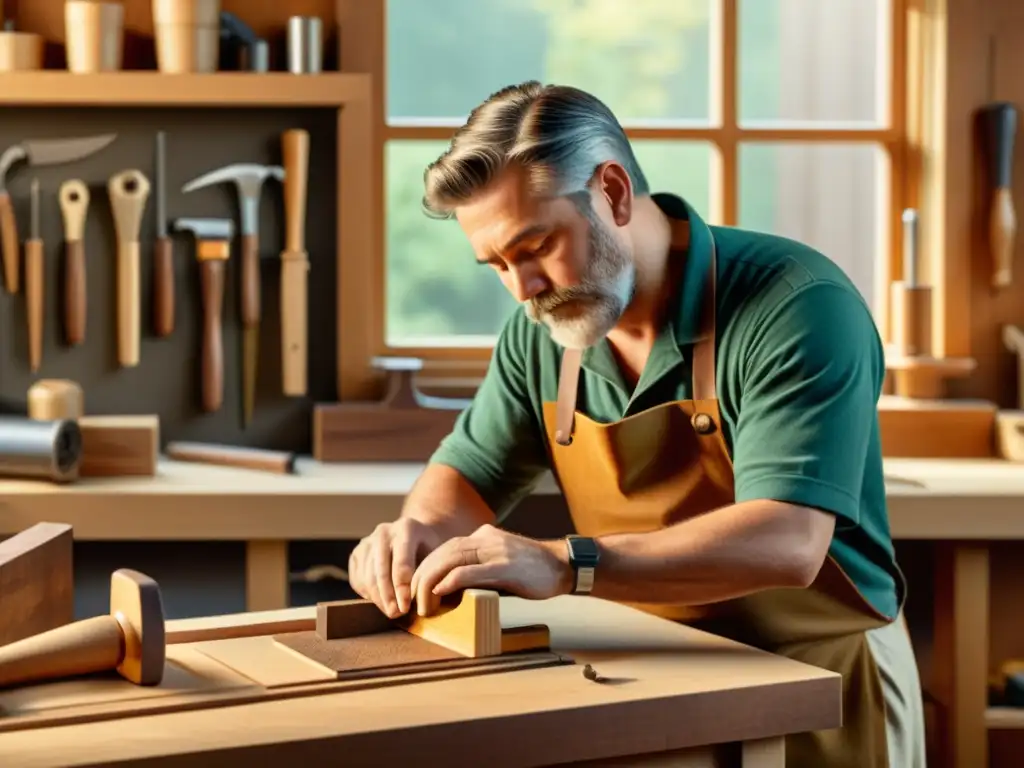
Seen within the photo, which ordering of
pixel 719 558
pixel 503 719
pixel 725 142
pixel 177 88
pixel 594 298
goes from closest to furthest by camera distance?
pixel 503 719
pixel 719 558
pixel 594 298
pixel 177 88
pixel 725 142

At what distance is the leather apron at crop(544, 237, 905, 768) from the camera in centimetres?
206

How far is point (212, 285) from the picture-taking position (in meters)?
3.60

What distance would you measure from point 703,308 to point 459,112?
177 centimetres

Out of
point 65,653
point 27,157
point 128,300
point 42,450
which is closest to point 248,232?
point 128,300

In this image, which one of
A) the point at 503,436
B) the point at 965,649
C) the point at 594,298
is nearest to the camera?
the point at 594,298

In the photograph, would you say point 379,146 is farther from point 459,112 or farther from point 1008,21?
point 1008,21

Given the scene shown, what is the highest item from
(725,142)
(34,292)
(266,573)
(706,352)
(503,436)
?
(725,142)

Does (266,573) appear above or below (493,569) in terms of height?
below

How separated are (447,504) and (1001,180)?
1976 millimetres

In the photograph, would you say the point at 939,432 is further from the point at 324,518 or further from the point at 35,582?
the point at 35,582

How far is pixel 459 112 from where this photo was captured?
379 cm

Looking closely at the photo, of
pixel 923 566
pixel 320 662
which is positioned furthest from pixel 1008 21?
pixel 320 662

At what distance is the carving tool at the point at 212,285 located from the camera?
3.59m

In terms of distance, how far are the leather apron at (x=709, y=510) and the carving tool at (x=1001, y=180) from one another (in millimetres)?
1707
